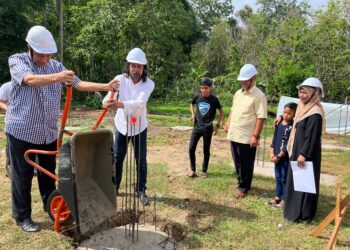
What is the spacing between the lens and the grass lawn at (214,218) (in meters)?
3.72

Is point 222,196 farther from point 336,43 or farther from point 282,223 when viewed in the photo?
point 336,43

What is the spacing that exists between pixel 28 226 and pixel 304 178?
9.11 feet

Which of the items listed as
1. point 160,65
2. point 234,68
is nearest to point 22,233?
point 160,65

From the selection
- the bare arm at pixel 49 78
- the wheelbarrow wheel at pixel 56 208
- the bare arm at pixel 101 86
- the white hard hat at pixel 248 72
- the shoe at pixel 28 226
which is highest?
the white hard hat at pixel 248 72

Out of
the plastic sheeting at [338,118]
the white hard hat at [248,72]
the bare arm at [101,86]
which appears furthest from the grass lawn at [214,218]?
the plastic sheeting at [338,118]

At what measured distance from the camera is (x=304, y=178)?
160 inches

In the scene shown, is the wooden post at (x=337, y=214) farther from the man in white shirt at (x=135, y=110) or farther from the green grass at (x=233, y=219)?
the man in white shirt at (x=135, y=110)

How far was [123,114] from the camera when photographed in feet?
14.4

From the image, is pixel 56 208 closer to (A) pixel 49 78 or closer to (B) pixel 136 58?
(A) pixel 49 78

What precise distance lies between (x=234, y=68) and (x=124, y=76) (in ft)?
68.0

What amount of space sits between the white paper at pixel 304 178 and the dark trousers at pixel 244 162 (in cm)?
89

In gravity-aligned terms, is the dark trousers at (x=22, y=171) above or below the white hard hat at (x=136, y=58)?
below

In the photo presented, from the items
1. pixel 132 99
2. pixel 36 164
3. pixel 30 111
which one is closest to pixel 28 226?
pixel 36 164

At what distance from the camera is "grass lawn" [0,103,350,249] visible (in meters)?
3.72
